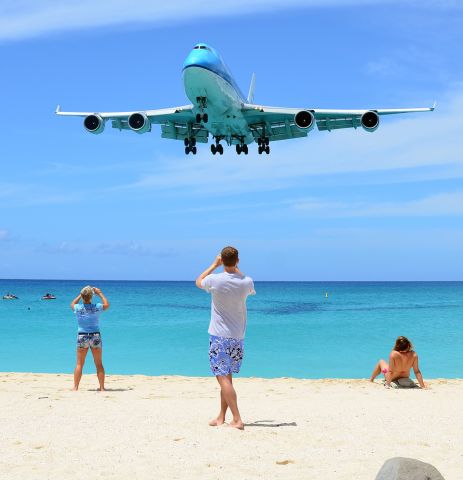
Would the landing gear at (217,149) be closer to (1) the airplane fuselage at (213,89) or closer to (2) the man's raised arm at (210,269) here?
(1) the airplane fuselage at (213,89)

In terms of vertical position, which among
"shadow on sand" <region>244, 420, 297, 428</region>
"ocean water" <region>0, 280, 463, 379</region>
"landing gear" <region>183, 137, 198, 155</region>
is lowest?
"ocean water" <region>0, 280, 463, 379</region>

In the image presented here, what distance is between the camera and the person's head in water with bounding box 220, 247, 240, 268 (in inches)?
275

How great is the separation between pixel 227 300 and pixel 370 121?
19.0 meters

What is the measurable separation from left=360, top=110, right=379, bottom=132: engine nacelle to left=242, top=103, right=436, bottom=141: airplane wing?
218mm

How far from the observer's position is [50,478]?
5.40m

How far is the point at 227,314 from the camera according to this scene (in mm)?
7020

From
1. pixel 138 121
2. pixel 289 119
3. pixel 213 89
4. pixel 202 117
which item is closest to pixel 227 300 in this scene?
pixel 213 89

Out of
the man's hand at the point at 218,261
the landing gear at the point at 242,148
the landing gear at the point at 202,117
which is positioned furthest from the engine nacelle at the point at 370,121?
the man's hand at the point at 218,261

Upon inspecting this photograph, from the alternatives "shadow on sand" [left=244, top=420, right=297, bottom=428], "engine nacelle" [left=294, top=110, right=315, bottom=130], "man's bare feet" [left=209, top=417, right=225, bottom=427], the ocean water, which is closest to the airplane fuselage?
"engine nacelle" [left=294, top=110, right=315, bottom=130]

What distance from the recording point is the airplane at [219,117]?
73.0 ft

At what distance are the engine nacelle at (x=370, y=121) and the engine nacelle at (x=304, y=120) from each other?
6.17 ft

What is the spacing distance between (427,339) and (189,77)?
22631 mm

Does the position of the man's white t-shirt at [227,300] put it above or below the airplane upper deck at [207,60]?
below

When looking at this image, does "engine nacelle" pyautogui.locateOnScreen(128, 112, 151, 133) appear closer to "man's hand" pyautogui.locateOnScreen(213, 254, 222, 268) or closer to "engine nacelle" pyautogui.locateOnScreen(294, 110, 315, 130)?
"engine nacelle" pyautogui.locateOnScreen(294, 110, 315, 130)
